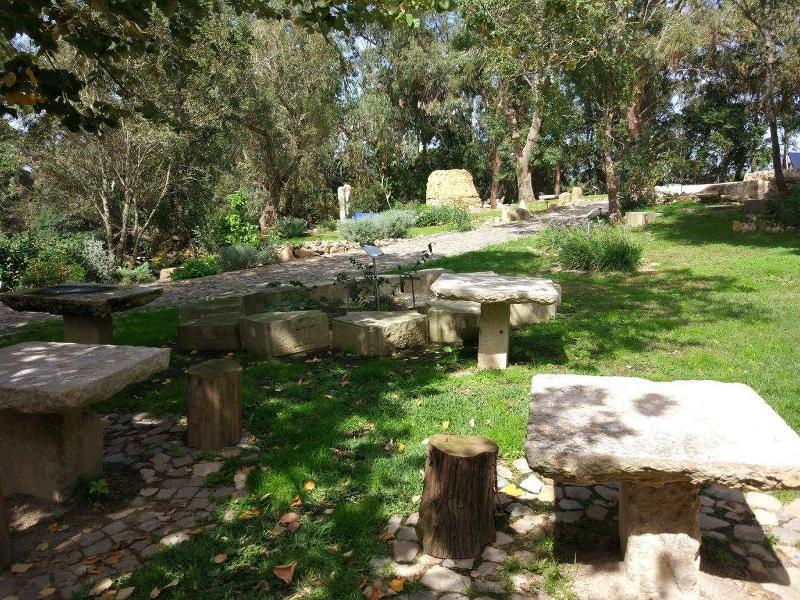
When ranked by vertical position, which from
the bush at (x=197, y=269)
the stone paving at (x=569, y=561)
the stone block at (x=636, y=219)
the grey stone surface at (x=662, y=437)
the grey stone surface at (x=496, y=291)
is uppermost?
the stone block at (x=636, y=219)

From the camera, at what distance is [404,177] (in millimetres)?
30438

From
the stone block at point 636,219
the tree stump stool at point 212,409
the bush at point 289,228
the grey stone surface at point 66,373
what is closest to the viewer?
the grey stone surface at point 66,373

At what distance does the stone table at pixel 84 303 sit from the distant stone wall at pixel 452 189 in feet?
63.1

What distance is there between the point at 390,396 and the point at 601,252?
6.73m

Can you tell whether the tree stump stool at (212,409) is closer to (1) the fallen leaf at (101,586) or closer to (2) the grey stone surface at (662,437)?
(1) the fallen leaf at (101,586)

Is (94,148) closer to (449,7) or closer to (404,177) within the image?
(449,7)

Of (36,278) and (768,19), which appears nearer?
(36,278)

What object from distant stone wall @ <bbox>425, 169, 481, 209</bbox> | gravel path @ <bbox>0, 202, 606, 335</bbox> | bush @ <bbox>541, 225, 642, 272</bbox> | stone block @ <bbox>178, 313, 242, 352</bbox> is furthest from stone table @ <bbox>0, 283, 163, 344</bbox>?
distant stone wall @ <bbox>425, 169, 481, 209</bbox>

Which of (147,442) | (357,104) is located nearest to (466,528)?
(147,442)

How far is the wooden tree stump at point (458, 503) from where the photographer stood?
276cm

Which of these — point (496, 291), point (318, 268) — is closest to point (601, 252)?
point (496, 291)

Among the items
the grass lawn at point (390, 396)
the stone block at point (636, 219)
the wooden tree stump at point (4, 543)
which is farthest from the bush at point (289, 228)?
the wooden tree stump at point (4, 543)

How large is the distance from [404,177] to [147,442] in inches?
1080

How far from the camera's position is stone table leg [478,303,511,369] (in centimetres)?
529
